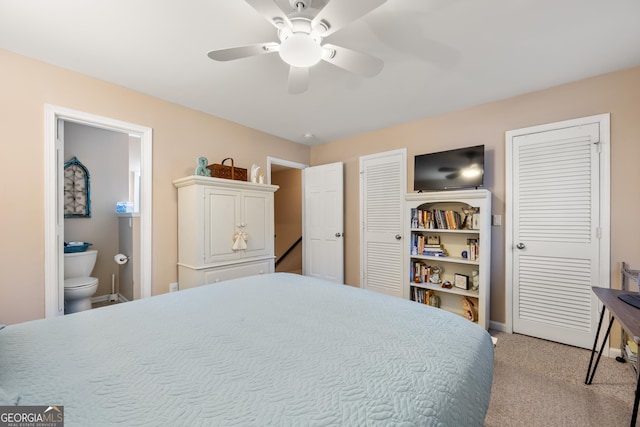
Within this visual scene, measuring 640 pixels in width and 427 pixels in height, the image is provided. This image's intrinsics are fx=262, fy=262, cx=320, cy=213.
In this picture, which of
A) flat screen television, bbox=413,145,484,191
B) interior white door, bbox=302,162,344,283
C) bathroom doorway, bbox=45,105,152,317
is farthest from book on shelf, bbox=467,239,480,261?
bathroom doorway, bbox=45,105,152,317

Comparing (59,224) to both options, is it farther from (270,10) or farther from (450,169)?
(450,169)

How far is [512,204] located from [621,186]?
75cm

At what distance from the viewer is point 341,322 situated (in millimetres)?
1195

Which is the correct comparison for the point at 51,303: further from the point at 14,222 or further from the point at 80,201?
the point at 80,201

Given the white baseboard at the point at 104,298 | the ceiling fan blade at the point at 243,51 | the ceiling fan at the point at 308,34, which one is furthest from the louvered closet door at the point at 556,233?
the white baseboard at the point at 104,298

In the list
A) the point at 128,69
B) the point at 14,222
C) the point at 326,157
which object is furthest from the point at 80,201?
the point at 326,157

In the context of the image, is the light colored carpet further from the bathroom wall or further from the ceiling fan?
the bathroom wall

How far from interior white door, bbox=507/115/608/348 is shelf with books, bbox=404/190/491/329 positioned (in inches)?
12.9

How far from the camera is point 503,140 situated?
8.99 feet

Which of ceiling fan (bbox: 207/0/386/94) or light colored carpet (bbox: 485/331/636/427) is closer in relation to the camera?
ceiling fan (bbox: 207/0/386/94)

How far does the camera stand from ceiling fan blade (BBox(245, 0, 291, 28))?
1.21m

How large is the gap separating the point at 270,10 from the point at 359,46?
2.73 feet

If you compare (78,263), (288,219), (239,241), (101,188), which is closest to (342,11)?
(239,241)

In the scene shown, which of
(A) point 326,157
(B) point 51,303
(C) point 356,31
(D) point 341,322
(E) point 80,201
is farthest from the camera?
(A) point 326,157
